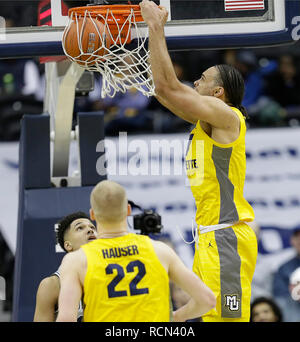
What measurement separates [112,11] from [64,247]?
5.08ft

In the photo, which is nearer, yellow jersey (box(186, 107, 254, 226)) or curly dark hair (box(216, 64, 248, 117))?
yellow jersey (box(186, 107, 254, 226))

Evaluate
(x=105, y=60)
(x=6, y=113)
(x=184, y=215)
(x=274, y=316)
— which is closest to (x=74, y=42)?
(x=105, y=60)

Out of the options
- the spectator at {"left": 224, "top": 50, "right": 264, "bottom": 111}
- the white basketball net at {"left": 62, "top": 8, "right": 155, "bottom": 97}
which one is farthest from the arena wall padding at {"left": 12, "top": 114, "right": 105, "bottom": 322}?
the spectator at {"left": 224, "top": 50, "right": 264, "bottom": 111}

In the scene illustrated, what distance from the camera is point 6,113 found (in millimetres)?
10297

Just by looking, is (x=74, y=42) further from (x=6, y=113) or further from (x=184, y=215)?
(x=6, y=113)

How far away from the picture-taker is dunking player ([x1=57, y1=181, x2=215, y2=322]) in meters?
3.97

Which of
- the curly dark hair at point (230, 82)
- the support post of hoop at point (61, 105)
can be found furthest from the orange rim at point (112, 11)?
the support post of hoop at point (61, 105)

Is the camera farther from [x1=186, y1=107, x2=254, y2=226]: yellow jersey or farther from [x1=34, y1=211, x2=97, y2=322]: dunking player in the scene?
[x1=186, y1=107, x2=254, y2=226]: yellow jersey

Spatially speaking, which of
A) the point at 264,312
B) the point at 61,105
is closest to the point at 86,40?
the point at 61,105

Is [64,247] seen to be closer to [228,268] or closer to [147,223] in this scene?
[147,223]

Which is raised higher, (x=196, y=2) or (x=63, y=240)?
(x=196, y=2)

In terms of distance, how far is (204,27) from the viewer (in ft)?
19.2

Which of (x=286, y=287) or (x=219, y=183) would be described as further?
(x=286, y=287)
